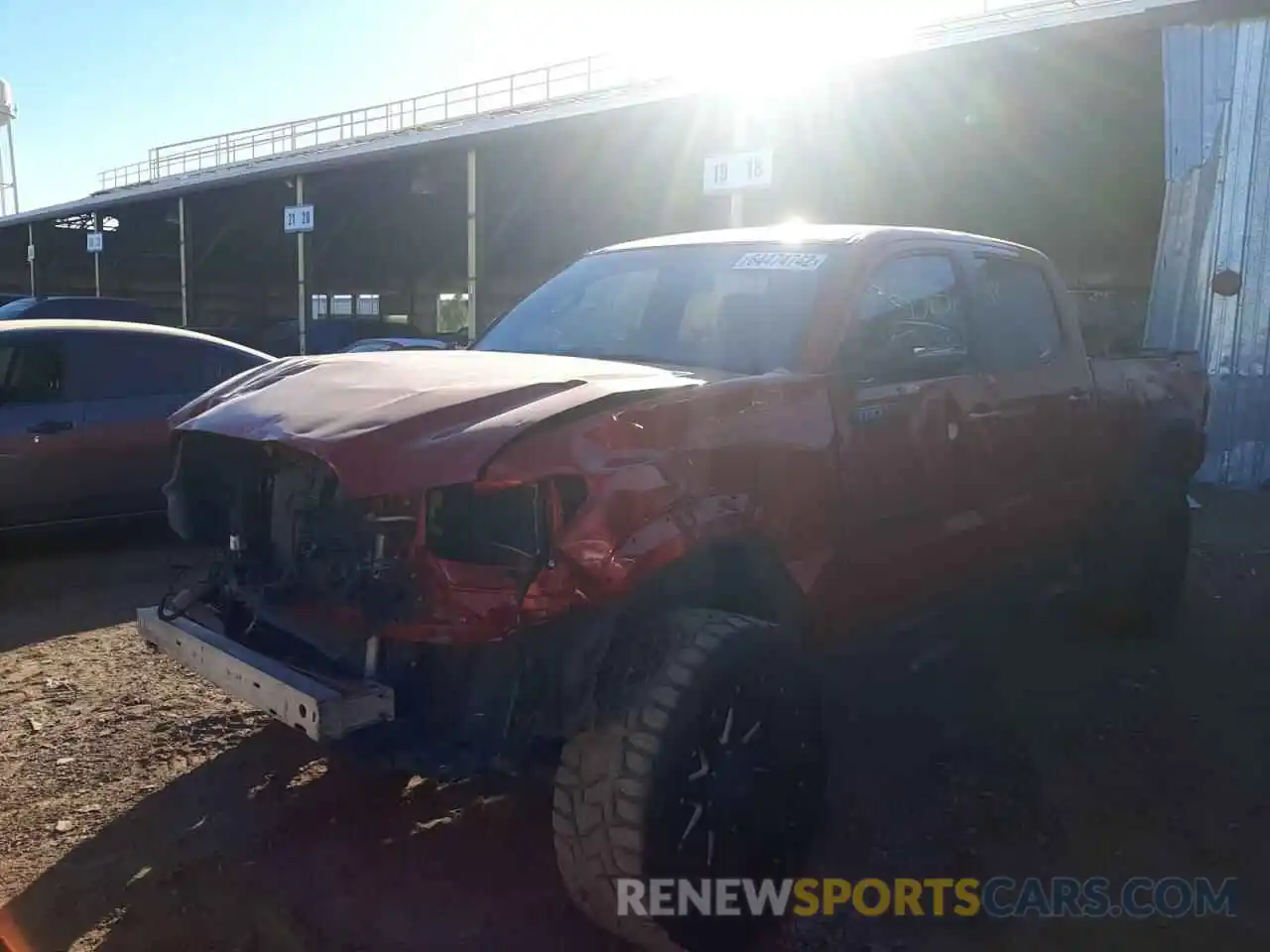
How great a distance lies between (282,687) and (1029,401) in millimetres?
3159

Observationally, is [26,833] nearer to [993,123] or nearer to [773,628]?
[773,628]

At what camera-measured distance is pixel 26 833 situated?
3555mm

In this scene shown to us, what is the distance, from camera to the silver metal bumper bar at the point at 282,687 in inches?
106

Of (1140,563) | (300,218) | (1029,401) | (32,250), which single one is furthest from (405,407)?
(32,250)

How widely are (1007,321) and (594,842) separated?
3.01 metres

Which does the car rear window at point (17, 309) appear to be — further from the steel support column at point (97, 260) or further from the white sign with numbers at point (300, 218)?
the steel support column at point (97, 260)

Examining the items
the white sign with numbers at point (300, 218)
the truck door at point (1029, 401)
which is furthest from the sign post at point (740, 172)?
the white sign with numbers at point (300, 218)

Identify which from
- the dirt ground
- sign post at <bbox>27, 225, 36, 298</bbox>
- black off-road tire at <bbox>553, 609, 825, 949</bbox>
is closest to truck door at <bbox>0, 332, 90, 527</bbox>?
the dirt ground

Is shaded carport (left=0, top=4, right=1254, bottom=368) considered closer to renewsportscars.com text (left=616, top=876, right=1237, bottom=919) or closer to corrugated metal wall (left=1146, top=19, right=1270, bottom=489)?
corrugated metal wall (left=1146, top=19, right=1270, bottom=489)

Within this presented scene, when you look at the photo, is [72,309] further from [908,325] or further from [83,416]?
[908,325]

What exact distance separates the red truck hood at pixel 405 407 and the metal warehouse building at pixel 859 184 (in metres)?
4.40

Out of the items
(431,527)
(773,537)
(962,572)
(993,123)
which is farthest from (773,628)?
(993,123)

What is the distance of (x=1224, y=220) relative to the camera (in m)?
10.7

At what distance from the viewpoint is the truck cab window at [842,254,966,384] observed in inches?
146
